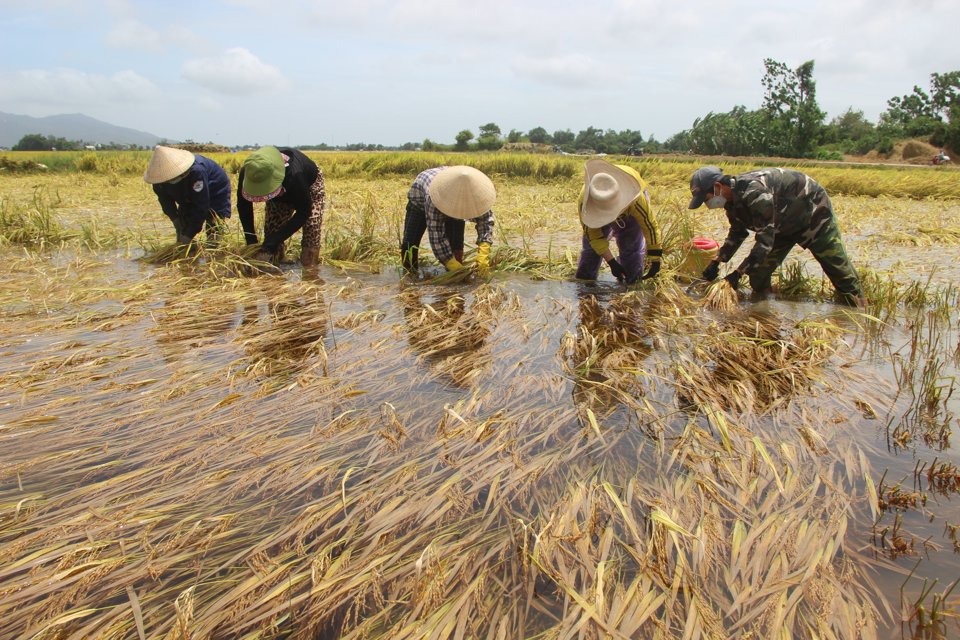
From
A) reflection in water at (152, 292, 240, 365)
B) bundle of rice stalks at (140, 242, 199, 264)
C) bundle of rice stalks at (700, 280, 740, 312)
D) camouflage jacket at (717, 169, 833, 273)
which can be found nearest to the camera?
reflection in water at (152, 292, 240, 365)

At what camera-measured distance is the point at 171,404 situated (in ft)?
7.29

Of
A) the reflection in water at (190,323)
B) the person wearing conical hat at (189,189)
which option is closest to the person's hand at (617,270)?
the reflection in water at (190,323)

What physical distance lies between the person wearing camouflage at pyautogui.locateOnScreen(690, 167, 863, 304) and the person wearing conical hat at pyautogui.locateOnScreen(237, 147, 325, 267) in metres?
2.89

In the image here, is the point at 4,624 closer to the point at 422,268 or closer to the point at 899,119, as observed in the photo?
the point at 422,268

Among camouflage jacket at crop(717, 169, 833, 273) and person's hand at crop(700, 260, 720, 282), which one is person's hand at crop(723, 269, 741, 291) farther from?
person's hand at crop(700, 260, 720, 282)

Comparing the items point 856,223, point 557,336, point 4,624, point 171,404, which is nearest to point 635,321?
point 557,336

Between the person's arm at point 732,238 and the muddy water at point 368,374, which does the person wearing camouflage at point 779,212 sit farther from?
the muddy water at point 368,374

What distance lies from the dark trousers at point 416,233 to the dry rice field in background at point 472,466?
Result: 1.86 ft

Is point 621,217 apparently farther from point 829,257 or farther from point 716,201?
point 829,257

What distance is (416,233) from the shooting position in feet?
14.4

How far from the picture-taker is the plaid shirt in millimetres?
3855

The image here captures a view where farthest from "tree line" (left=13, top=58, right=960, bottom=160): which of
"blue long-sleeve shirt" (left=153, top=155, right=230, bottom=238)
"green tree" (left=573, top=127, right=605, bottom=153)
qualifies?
"green tree" (left=573, top=127, right=605, bottom=153)

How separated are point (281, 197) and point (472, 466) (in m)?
3.37

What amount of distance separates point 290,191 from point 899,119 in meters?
50.1
